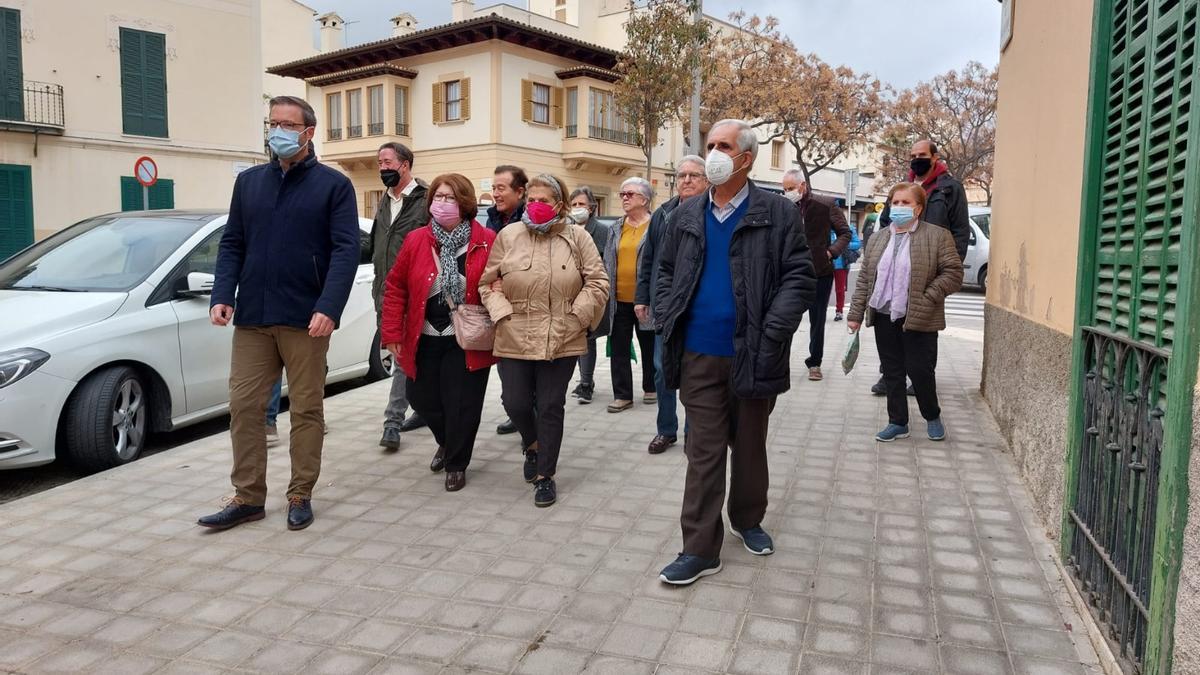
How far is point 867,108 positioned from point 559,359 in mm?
33723

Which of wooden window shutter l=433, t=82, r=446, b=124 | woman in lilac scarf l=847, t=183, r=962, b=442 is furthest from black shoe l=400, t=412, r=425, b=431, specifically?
wooden window shutter l=433, t=82, r=446, b=124

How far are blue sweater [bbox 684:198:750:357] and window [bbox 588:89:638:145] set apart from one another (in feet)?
94.3

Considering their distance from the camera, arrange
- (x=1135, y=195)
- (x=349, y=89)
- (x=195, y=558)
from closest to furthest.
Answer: (x=1135, y=195), (x=195, y=558), (x=349, y=89)

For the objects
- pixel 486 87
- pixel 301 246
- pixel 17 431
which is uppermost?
pixel 486 87

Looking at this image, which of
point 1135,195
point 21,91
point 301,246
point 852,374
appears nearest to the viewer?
point 1135,195

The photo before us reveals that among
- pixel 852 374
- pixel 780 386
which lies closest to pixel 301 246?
pixel 780 386

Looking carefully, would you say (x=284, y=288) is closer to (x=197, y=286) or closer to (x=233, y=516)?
(x=233, y=516)

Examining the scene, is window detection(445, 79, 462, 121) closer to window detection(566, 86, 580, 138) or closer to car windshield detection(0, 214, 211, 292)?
window detection(566, 86, 580, 138)

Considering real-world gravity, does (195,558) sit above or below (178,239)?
below

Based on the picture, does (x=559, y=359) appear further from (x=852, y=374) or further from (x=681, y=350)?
(x=852, y=374)

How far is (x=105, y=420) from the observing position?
5418 mm

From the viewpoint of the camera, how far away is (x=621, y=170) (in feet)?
113

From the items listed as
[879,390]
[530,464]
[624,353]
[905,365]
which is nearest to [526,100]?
[879,390]

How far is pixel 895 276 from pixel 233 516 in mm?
4527
